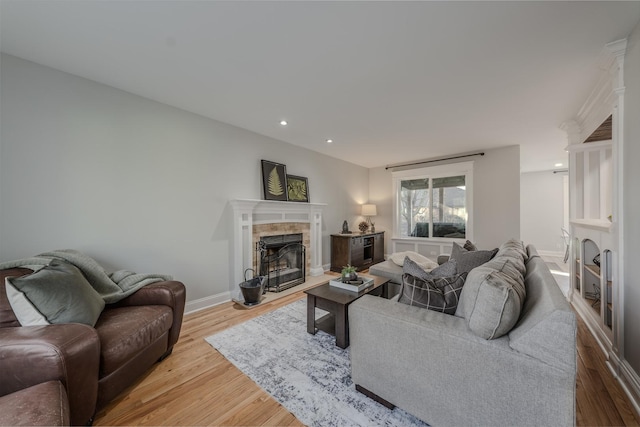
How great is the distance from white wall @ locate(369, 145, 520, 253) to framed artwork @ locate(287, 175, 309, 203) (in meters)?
3.31

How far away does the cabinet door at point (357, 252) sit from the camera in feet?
16.1

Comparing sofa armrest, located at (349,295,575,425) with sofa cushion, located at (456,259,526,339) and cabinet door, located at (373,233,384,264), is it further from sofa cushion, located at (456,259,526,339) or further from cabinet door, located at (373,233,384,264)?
cabinet door, located at (373,233,384,264)

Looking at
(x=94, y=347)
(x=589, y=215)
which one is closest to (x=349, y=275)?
(x=94, y=347)

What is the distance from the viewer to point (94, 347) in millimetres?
1320

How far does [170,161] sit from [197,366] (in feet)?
7.10

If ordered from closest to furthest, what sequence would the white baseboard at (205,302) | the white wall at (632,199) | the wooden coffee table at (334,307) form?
the white wall at (632,199) → the wooden coffee table at (334,307) → the white baseboard at (205,302)

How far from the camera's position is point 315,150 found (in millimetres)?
4703

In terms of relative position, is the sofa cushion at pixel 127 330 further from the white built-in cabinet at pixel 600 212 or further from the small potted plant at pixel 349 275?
the white built-in cabinet at pixel 600 212

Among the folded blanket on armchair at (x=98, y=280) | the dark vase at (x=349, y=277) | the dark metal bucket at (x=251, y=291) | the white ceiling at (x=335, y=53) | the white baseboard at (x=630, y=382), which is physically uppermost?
the white ceiling at (x=335, y=53)

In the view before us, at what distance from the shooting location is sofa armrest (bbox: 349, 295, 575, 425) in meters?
1.03

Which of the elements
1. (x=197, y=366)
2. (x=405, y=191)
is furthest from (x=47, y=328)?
(x=405, y=191)

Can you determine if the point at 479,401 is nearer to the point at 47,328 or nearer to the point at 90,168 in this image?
the point at 47,328

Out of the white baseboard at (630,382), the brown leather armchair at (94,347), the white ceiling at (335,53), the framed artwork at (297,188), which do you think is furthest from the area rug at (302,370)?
the white ceiling at (335,53)

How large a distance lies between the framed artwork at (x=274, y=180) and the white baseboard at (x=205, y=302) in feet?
5.04
